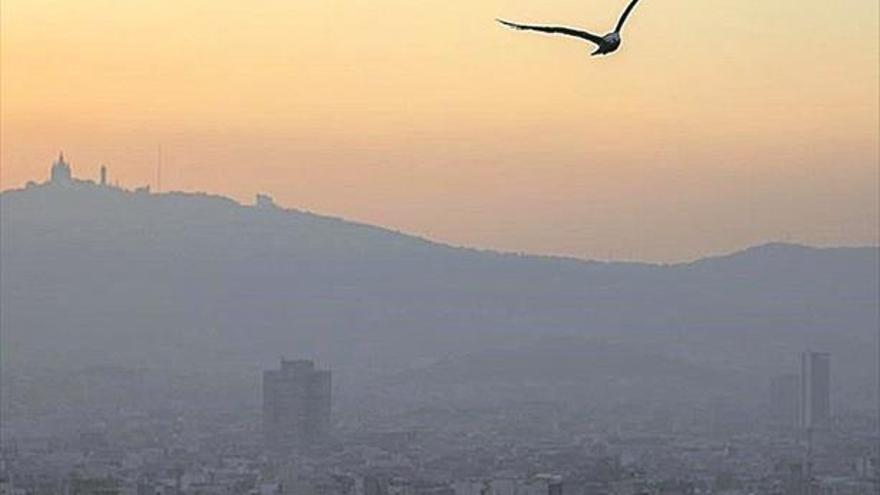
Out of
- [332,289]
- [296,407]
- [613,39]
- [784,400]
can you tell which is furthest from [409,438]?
[613,39]

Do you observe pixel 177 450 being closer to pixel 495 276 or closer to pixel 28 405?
pixel 28 405

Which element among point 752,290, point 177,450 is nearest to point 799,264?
point 752,290

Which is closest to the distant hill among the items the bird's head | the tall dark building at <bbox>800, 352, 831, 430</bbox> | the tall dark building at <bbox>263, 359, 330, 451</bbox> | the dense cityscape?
the dense cityscape

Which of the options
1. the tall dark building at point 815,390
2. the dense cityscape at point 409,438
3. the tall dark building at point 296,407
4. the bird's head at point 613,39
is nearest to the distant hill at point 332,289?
the dense cityscape at point 409,438

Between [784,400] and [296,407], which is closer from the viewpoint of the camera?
[296,407]

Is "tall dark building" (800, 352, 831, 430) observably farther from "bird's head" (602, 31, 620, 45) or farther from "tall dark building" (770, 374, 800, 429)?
"bird's head" (602, 31, 620, 45)

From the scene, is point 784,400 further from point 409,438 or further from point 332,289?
point 332,289
